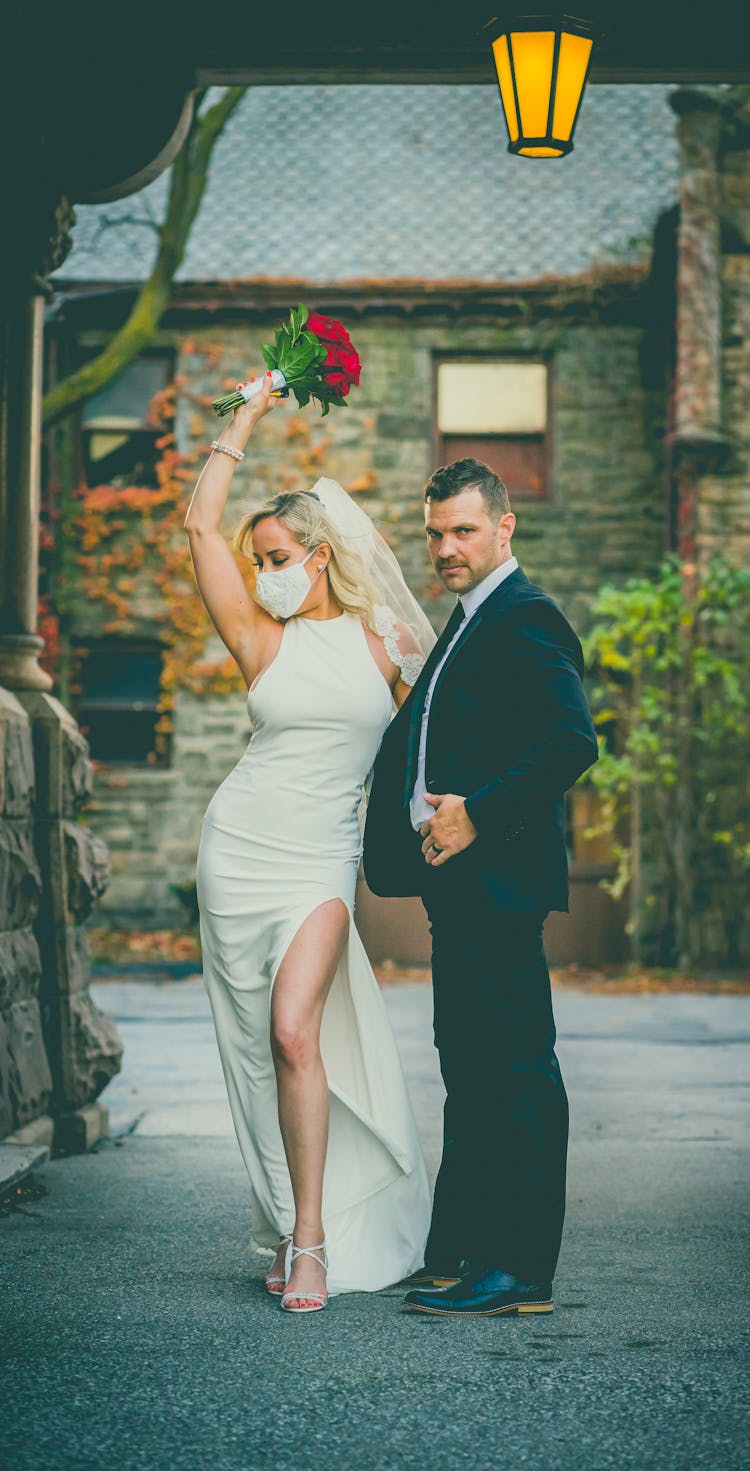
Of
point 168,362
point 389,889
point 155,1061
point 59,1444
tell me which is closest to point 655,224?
point 168,362

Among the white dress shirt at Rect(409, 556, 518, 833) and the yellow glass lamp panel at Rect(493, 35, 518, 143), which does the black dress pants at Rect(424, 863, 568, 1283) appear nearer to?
the white dress shirt at Rect(409, 556, 518, 833)

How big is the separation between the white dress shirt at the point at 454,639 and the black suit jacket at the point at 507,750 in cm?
2

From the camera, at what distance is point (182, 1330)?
3936 mm

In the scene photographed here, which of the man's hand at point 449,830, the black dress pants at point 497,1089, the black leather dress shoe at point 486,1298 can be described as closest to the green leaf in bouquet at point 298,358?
the man's hand at point 449,830

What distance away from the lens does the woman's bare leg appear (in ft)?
13.9

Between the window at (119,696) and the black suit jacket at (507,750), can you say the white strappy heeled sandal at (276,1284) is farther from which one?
the window at (119,696)

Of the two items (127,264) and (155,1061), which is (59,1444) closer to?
(155,1061)

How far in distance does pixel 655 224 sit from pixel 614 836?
5642 mm

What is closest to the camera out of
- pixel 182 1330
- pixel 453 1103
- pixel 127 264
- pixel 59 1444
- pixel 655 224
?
pixel 59 1444

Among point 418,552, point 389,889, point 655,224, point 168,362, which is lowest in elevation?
point 389,889

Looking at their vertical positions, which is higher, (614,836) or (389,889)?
(389,889)

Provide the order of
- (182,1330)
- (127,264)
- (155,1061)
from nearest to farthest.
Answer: (182,1330)
(155,1061)
(127,264)

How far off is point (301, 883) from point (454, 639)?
741mm

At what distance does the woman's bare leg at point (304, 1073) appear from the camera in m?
4.23
